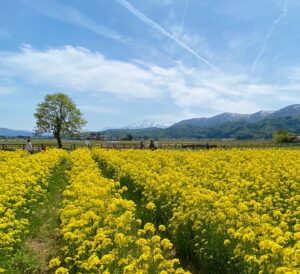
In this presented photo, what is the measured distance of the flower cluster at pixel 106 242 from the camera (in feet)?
25.5

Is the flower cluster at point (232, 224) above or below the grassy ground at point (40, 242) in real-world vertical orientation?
above

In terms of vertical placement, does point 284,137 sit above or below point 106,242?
above

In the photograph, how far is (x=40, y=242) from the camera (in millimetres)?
13852

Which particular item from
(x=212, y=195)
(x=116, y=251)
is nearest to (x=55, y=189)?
(x=212, y=195)

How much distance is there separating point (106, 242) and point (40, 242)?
5.84 m

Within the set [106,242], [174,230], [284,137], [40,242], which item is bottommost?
[40,242]

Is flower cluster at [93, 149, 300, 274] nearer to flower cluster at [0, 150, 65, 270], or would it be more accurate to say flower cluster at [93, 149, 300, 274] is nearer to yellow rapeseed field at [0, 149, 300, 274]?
yellow rapeseed field at [0, 149, 300, 274]

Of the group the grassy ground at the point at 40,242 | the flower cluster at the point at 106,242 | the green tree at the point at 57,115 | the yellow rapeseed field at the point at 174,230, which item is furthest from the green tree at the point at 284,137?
the flower cluster at the point at 106,242

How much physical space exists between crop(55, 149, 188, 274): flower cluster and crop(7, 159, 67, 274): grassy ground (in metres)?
1.07

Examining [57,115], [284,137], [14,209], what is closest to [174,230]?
[14,209]

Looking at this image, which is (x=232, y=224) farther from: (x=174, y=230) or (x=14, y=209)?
(x=14, y=209)

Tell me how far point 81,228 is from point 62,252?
2.12 metres

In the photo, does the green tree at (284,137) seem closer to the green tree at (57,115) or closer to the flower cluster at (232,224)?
the green tree at (57,115)

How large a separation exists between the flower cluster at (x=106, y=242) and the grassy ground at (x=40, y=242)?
3.49 feet
